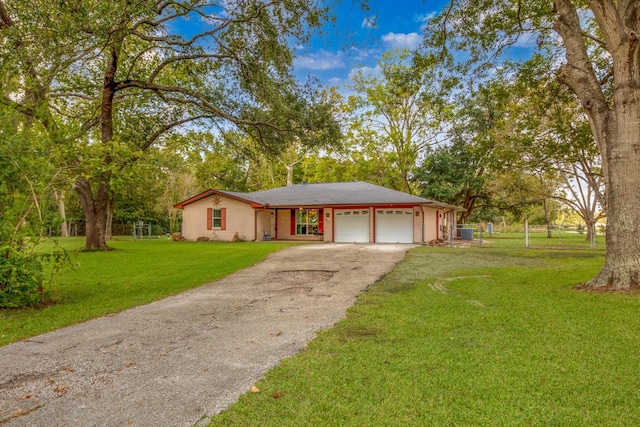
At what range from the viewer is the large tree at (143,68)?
261 inches

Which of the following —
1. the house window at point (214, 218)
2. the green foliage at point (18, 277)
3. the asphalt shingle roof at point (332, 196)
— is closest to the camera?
the green foliage at point (18, 277)

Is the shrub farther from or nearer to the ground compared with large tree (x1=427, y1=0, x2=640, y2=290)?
nearer to the ground

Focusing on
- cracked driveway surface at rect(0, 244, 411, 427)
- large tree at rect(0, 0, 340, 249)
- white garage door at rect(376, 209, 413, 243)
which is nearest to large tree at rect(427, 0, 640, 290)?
cracked driveway surface at rect(0, 244, 411, 427)

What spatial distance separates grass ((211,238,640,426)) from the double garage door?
1391 cm

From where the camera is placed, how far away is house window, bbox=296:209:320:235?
2209 cm

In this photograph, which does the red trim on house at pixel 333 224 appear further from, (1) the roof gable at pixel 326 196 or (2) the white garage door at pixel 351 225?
(1) the roof gable at pixel 326 196

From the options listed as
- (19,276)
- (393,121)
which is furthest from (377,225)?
(19,276)

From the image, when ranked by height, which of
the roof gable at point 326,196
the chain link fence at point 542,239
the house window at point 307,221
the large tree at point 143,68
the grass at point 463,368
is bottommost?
the grass at point 463,368

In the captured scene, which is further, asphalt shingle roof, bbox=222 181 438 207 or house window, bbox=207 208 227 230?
house window, bbox=207 208 227 230

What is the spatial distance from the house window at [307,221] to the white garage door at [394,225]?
4005 mm

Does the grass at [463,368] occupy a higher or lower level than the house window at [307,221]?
lower

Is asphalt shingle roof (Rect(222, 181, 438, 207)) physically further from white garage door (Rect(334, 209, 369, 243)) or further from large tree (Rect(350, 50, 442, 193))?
large tree (Rect(350, 50, 442, 193))

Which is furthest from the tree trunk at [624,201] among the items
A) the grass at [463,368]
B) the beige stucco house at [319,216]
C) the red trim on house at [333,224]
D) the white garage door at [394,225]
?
the red trim on house at [333,224]

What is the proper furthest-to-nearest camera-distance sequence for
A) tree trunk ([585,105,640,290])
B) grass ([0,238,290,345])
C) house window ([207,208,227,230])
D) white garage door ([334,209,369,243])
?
house window ([207,208,227,230]), white garage door ([334,209,369,243]), tree trunk ([585,105,640,290]), grass ([0,238,290,345])
